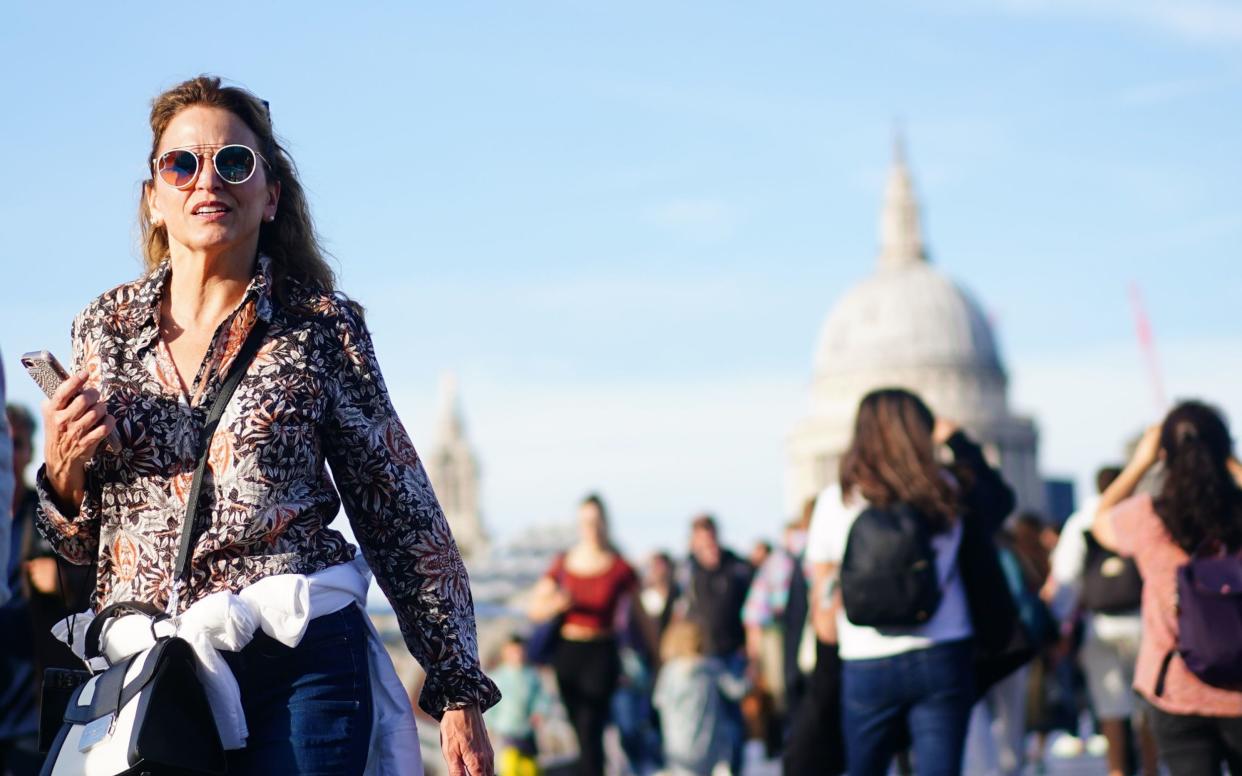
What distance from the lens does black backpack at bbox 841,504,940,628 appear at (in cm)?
632

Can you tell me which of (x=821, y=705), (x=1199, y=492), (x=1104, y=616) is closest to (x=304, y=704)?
(x=1199, y=492)

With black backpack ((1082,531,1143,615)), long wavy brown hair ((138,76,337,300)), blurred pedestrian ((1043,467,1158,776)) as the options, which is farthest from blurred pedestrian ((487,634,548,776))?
long wavy brown hair ((138,76,337,300))

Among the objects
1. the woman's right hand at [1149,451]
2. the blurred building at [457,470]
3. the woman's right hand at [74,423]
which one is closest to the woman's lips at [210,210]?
the woman's right hand at [74,423]

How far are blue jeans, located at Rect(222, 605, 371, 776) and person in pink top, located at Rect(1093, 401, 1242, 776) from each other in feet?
11.6

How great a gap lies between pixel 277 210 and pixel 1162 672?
353 centimetres

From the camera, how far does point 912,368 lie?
4619 inches

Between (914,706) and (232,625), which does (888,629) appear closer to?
(914,706)

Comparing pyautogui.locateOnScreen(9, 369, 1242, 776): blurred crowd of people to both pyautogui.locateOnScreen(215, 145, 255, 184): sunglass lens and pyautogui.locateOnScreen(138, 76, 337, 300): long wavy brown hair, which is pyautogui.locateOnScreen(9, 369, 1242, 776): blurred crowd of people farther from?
pyautogui.locateOnScreen(215, 145, 255, 184): sunglass lens

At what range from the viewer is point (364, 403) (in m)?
3.65

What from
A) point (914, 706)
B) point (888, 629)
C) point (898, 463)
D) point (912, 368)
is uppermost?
point (912, 368)

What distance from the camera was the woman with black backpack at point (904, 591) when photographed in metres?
6.36

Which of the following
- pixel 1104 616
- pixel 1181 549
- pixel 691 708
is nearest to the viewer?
pixel 1181 549

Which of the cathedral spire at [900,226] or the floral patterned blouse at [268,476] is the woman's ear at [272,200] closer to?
the floral patterned blouse at [268,476]

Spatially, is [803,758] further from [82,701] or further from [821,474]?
[821,474]
